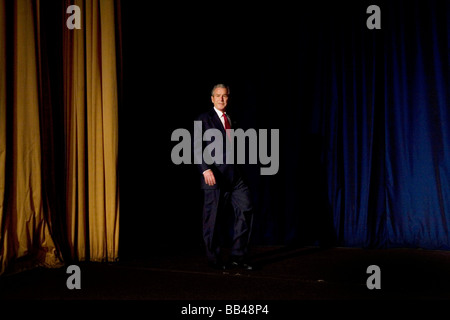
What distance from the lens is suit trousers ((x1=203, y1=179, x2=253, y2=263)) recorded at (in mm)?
3381

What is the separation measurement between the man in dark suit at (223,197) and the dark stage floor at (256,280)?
15 cm

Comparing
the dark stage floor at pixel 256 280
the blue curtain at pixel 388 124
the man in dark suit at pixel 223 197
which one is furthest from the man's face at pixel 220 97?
the blue curtain at pixel 388 124

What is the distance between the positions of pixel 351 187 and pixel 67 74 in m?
2.78

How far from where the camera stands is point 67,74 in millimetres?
3750

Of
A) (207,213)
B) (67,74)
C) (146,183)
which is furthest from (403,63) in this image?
(67,74)

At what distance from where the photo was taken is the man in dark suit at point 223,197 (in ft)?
11.1

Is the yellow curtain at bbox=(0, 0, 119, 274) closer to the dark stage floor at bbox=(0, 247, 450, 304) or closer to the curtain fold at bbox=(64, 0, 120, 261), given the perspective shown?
the curtain fold at bbox=(64, 0, 120, 261)

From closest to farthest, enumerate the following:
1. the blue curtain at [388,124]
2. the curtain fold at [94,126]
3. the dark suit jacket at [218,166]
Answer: the dark suit jacket at [218,166] → the curtain fold at [94,126] → the blue curtain at [388,124]

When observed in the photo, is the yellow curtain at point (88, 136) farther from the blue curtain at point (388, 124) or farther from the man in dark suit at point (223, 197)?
the blue curtain at point (388, 124)

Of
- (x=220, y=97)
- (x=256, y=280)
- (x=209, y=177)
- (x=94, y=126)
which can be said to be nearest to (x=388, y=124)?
(x=220, y=97)

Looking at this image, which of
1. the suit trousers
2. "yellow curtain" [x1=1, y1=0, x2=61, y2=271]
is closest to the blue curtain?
the suit trousers

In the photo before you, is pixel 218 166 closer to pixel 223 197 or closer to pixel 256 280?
pixel 223 197
